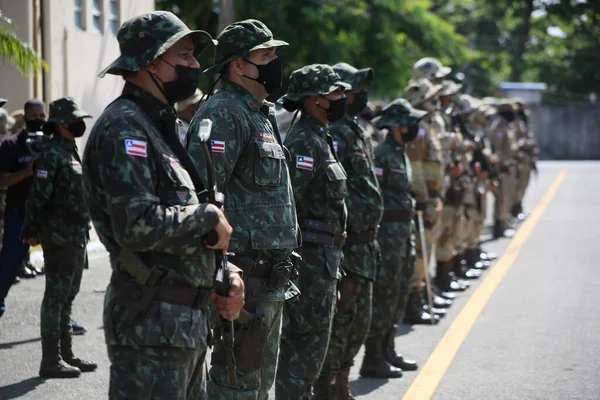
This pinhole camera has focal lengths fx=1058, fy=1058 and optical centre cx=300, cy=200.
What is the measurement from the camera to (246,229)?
509cm

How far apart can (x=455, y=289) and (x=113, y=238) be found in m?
8.51

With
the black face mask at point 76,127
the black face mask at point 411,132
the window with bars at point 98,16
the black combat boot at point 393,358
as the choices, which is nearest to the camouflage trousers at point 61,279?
the black face mask at point 76,127

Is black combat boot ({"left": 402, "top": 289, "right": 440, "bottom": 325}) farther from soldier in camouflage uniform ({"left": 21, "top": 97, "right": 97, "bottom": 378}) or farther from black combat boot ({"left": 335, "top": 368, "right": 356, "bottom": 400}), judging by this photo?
soldier in camouflage uniform ({"left": 21, "top": 97, "right": 97, "bottom": 378})

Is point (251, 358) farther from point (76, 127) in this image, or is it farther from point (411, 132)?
point (411, 132)

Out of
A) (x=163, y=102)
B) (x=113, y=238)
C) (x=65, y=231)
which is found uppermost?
(x=163, y=102)

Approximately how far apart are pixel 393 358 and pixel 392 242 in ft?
2.95

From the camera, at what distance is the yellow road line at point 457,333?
7582 mm

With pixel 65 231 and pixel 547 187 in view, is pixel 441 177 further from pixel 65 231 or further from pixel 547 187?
pixel 547 187

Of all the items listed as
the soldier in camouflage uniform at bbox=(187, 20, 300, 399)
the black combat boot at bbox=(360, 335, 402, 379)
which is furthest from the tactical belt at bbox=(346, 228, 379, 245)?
the soldier in camouflage uniform at bbox=(187, 20, 300, 399)

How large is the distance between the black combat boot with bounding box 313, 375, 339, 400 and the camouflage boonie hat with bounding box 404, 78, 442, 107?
4.60 meters

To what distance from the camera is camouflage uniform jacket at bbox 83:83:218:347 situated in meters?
3.92

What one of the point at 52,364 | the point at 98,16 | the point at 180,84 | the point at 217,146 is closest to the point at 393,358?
the point at 52,364

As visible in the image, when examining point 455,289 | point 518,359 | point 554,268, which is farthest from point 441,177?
point 554,268

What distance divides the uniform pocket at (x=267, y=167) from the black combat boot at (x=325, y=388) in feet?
6.50
